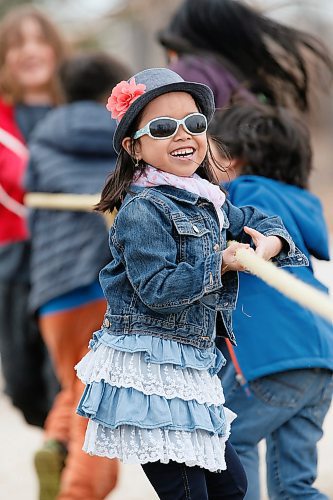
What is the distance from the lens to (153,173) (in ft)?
8.21

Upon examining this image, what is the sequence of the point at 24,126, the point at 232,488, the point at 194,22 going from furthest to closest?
1. the point at 24,126
2. the point at 194,22
3. the point at 232,488

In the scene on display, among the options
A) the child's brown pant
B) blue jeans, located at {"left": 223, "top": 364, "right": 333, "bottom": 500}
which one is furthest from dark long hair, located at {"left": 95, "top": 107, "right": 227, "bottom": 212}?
the child's brown pant

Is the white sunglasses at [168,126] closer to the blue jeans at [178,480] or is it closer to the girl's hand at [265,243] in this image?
the girl's hand at [265,243]

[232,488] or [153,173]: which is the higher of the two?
[153,173]

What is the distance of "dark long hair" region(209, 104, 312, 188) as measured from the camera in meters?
3.25

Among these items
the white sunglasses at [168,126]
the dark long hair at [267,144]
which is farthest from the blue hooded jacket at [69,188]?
the white sunglasses at [168,126]

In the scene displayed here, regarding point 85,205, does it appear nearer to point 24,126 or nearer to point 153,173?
point 24,126


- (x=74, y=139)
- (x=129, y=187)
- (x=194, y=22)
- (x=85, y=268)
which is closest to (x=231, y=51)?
(x=194, y=22)

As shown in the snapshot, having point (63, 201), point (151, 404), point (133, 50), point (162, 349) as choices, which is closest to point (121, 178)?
point (162, 349)

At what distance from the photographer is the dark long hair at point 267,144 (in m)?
3.25

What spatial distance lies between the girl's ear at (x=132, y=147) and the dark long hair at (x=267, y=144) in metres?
0.73

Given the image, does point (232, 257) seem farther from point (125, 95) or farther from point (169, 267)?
point (125, 95)

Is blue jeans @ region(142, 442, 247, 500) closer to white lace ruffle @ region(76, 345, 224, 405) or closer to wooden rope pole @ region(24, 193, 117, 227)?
white lace ruffle @ region(76, 345, 224, 405)

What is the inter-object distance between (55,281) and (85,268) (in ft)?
0.49
